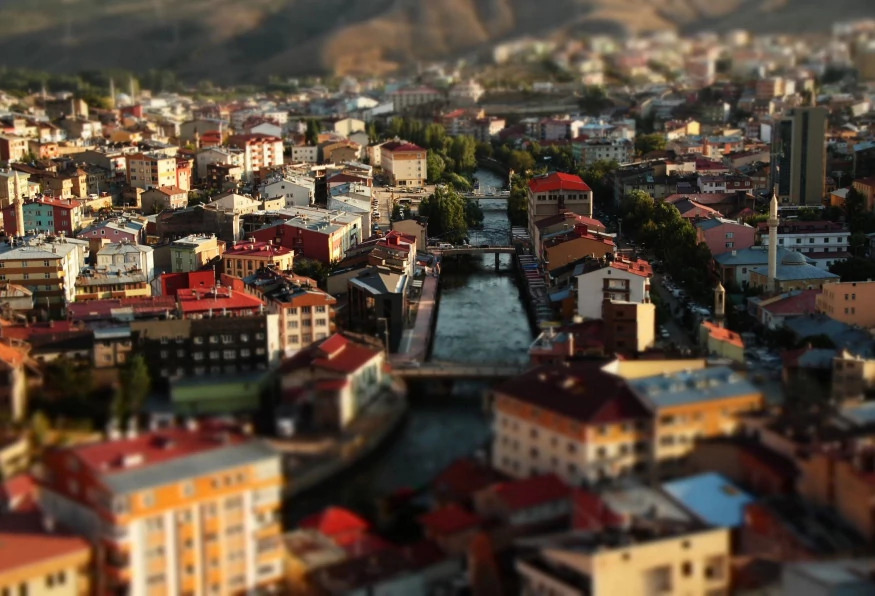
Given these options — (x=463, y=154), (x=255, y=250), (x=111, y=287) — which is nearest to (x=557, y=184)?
(x=255, y=250)

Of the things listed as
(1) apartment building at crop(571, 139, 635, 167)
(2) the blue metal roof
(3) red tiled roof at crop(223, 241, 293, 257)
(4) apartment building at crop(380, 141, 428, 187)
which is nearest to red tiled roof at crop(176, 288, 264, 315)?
(3) red tiled roof at crop(223, 241, 293, 257)

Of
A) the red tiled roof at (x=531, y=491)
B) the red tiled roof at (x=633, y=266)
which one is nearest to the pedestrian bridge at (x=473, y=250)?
the red tiled roof at (x=633, y=266)

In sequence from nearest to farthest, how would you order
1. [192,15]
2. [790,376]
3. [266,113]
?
[790,376]
[266,113]
[192,15]

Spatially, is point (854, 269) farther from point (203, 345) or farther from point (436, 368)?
point (203, 345)

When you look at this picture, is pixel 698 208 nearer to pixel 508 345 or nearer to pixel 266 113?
pixel 508 345

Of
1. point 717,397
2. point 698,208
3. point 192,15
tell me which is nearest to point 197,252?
point 698,208

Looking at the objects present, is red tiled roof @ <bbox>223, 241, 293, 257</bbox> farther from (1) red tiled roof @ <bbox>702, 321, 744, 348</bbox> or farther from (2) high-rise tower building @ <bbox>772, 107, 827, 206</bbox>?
(2) high-rise tower building @ <bbox>772, 107, 827, 206</bbox>
